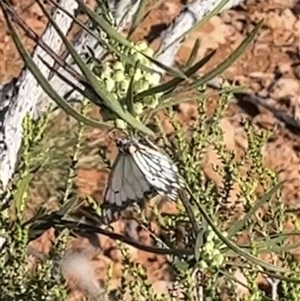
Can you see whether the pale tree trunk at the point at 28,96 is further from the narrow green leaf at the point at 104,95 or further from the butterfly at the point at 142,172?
the narrow green leaf at the point at 104,95

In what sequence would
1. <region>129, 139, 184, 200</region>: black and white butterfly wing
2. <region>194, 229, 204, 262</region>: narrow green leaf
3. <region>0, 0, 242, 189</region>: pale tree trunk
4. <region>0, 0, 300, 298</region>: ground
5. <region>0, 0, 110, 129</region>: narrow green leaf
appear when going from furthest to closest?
<region>0, 0, 300, 298</region>: ground < <region>0, 0, 242, 189</region>: pale tree trunk < <region>194, 229, 204, 262</region>: narrow green leaf < <region>129, 139, 184, 200</region>: black and white butterfly wing < <region>0, 0, 110, 129</region>: narrow green leaf

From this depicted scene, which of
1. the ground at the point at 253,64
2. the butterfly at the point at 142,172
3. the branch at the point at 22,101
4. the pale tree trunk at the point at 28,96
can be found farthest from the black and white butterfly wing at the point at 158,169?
the ground at the point at 253,64

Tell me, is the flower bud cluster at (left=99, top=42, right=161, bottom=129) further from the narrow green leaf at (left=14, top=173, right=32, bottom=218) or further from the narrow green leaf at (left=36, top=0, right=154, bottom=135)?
the narrow green leaf at (left=14, top=173, right=32, bottom=218)

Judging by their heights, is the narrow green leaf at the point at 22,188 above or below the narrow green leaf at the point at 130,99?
above

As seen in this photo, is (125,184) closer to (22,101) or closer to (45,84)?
(45,84)

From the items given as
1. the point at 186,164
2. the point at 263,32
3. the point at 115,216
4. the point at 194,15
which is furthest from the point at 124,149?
the point at 263,32

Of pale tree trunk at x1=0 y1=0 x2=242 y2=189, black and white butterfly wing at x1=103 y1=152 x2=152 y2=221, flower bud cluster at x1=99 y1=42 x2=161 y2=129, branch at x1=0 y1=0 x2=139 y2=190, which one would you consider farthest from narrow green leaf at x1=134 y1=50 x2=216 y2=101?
branch at x1=0 y1=0 x2=139 y2=190

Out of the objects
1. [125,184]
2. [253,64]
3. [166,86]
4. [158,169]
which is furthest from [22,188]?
[253,64]
